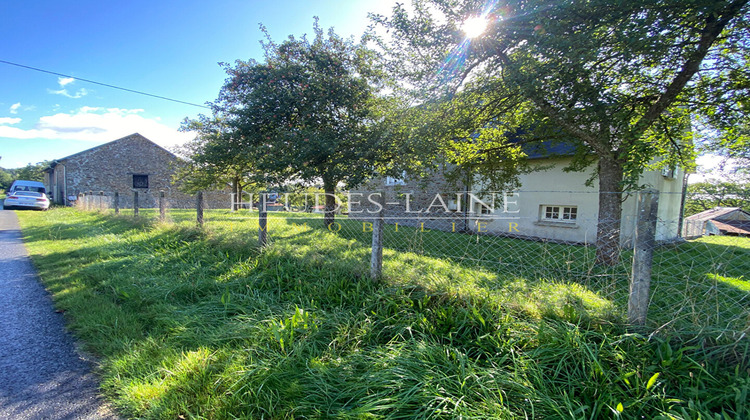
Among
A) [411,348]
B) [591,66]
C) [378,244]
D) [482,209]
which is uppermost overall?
[591,66]

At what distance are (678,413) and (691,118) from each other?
8.75 m

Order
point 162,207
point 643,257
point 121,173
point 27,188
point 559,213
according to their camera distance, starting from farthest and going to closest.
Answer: point 121,173
point 27,188
point 559,213
point 162,207
point 643,257

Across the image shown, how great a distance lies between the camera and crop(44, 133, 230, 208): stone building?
22562mm

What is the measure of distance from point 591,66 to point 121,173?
31.3m

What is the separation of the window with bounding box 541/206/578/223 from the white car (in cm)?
2755

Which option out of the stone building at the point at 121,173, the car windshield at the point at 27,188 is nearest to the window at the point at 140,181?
the stone building at the point at 121,173

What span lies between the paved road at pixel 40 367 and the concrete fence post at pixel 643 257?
3.74 m

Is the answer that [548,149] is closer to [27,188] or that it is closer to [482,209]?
[482,209]

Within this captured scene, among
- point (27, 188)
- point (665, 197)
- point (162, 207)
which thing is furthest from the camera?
point (27, 188)

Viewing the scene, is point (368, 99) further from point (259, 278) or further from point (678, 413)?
point (678, 413)

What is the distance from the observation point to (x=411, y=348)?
2.38m

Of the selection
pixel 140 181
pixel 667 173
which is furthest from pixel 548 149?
pixel 140 181

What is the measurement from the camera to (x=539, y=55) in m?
5.16

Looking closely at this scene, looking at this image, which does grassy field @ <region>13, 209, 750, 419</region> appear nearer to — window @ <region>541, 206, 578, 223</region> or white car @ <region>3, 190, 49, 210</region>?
window @ <region>541, 206, 578, 223</region>
